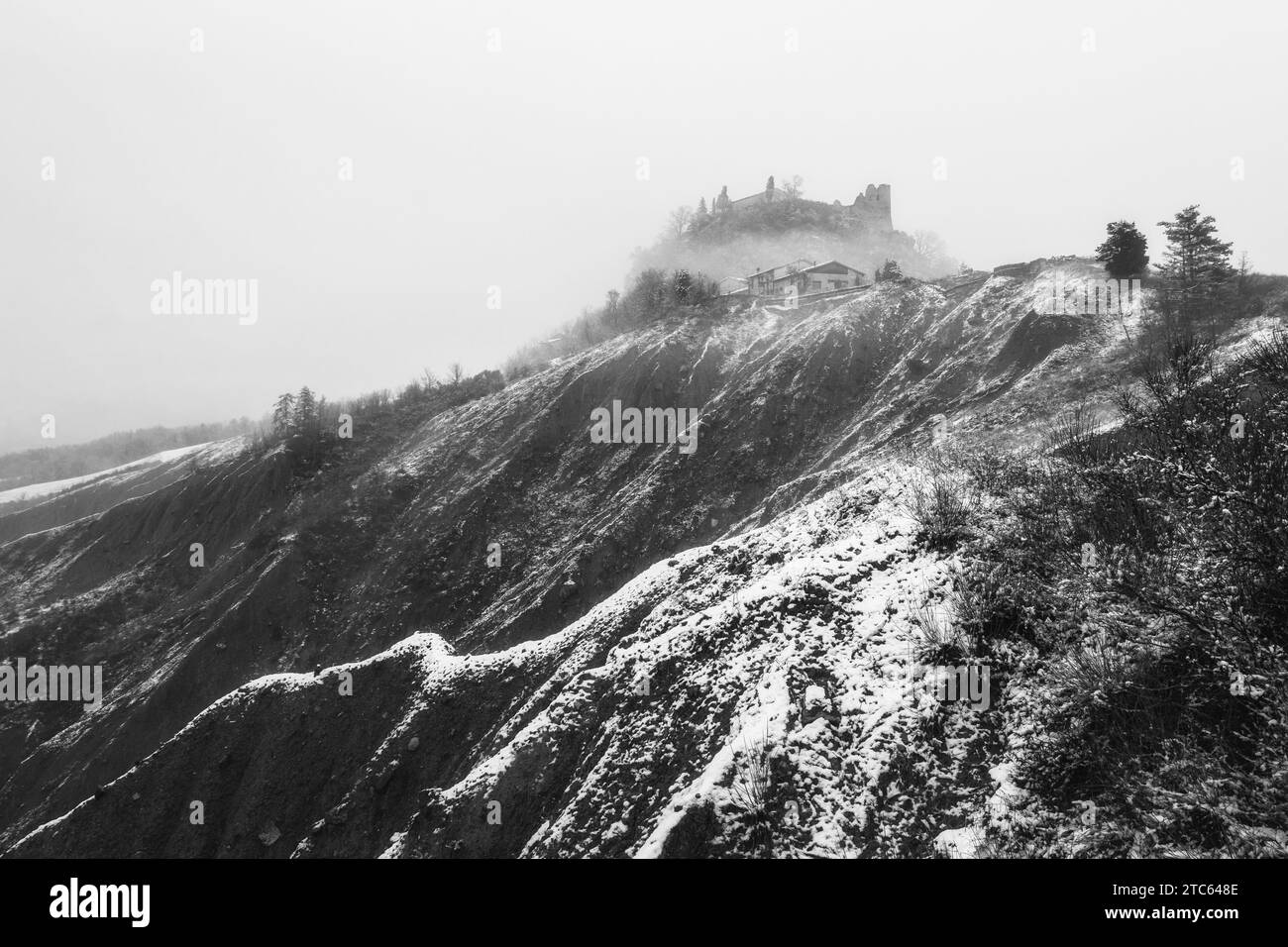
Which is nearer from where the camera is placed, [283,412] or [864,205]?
[283,412]

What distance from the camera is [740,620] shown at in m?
9.46

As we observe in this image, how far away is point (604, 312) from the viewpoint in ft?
177

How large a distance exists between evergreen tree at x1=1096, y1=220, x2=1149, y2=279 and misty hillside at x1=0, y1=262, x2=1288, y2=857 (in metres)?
2.97

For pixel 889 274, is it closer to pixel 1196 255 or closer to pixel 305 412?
pixel 1196 255

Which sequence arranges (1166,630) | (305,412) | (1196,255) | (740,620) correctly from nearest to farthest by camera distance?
(1166,630) < (740,620) < (1196,255) < (305,412)

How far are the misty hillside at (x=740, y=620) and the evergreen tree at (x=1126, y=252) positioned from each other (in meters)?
2.97

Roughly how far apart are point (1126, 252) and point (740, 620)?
30.0 metres

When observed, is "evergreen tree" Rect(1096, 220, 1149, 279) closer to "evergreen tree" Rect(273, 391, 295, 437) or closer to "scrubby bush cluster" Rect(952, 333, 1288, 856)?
"scrubby bush cluster" Rect(952, 333, 1288, 856)

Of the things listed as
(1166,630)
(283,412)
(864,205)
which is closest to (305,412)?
(283,412)

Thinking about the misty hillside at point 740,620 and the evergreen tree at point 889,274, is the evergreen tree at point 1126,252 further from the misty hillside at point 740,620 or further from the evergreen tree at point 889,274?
the evergreen tree at point 889,274

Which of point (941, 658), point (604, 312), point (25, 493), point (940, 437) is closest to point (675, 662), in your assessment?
point (941, 658)

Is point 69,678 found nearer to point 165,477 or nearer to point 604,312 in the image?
point 165,477

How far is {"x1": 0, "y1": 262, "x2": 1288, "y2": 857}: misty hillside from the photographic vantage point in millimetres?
5859
